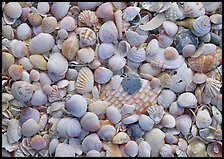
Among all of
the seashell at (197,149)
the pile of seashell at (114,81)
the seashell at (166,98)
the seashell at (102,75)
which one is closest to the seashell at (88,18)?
the pile of seashell at (114,81)

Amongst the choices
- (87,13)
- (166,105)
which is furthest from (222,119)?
(87,13)

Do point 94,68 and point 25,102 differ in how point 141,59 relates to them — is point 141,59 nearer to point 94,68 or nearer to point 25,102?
point 94,68

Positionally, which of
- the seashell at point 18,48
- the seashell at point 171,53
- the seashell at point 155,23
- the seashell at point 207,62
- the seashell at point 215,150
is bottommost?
the seashell at point 215,150

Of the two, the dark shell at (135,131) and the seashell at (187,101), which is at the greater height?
the seashell at (187,101)

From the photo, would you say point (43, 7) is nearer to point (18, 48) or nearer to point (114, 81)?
point (18, 48)

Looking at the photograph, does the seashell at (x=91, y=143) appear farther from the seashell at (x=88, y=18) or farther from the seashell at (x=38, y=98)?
the seashell at (x=88, y=18)

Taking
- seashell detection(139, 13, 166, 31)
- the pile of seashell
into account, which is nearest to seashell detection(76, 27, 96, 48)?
the pile of seashell
